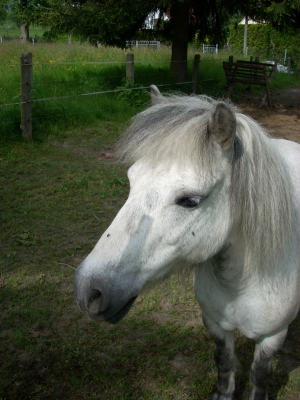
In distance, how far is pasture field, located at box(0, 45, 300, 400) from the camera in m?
2.45

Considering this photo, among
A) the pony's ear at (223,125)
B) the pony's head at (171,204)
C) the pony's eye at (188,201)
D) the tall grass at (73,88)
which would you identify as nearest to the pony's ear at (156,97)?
the pony's head at (171,204)

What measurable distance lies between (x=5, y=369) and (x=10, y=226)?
1916 millimetres

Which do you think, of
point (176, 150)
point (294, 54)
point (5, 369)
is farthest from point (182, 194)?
point (294, 54)

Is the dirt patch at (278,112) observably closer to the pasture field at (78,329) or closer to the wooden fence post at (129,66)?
the wooden fence post at (129,66)

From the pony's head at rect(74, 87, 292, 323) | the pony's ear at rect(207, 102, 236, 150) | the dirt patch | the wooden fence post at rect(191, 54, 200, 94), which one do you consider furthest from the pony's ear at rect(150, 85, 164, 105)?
the wooden fence post at rect(191, 54, 200, 94)

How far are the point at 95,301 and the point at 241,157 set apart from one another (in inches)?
32.6

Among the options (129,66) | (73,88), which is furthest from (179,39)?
(73,88)

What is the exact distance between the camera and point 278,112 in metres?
10.9

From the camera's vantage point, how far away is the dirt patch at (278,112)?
864 centimetres

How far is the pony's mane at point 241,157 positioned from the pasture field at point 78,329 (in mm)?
535

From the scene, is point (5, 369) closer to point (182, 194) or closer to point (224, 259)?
point (224, 259)

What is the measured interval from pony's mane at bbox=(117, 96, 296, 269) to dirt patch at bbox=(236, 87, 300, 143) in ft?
20.7

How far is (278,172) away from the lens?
1.70 metres

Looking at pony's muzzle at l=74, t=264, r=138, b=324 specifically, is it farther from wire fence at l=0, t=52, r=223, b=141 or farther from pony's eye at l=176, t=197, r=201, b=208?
wire fence at l=0, t=52, r=223, b=141
